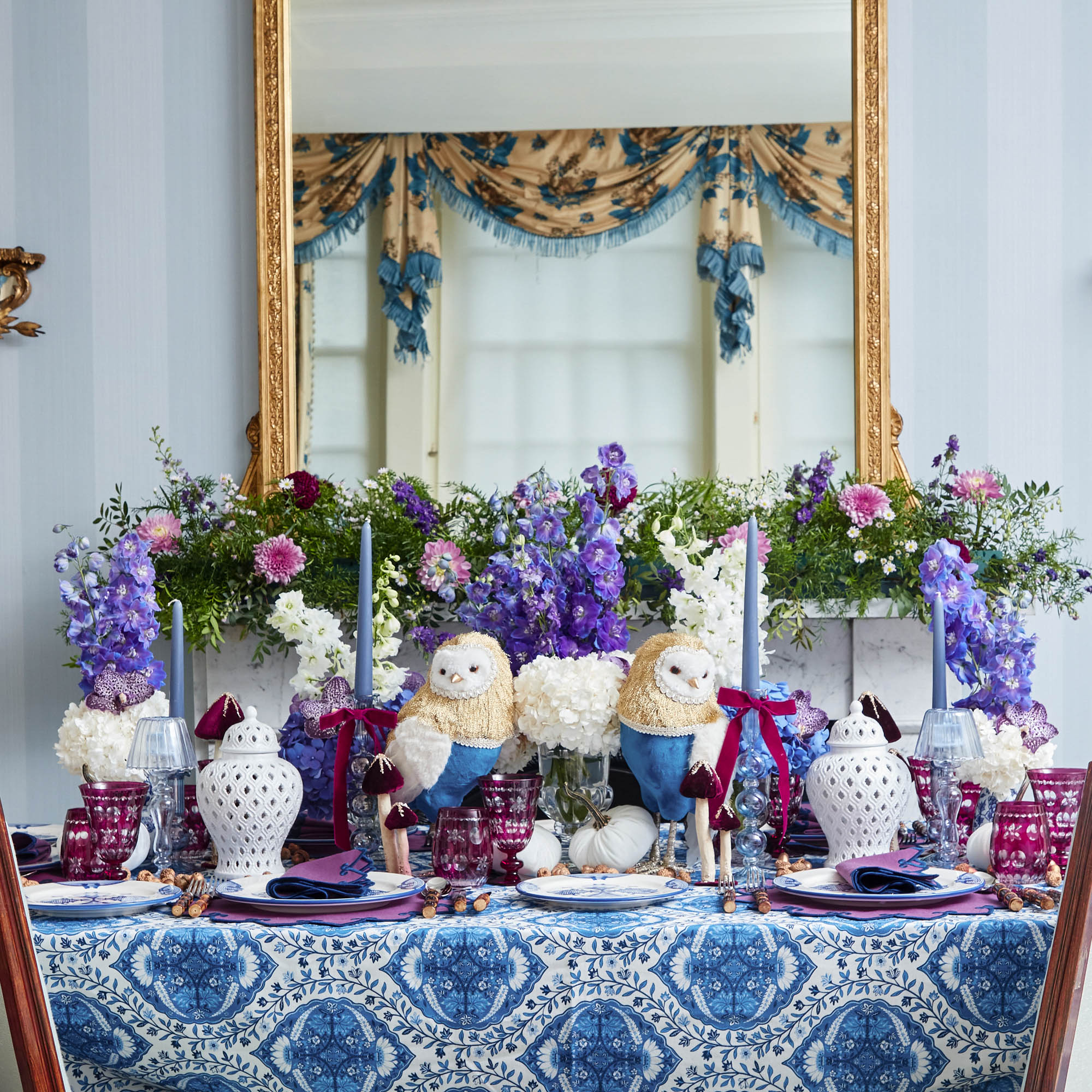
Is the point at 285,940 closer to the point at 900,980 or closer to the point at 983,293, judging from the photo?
the point at 900,980

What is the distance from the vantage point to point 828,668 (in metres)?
2.38

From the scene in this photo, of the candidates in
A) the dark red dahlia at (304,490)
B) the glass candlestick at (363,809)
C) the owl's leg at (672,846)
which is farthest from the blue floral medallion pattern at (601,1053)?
the dark red dahlia at (304,490)

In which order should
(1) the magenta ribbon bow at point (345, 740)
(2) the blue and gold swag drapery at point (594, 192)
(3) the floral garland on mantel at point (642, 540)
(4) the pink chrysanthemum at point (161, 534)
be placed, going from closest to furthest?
(1) the magenta ribbon bow at point (345, 740), (3) the floral garland on mantel at point (642, 540), (4) the pink chrysanthemum at point (161, 534), (2) the blue and gold swag drapery at point (594, 192)

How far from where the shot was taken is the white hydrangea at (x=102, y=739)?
5.10 ft

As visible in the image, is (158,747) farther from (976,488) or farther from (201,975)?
(976,488)

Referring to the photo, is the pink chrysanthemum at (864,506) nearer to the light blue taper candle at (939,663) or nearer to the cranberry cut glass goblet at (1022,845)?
the light blue taper candle at (939,663)

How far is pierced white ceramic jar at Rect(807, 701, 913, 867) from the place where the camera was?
1321mm

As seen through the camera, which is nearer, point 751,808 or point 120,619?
point 751,808

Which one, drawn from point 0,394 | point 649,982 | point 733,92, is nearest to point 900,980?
point 649,982

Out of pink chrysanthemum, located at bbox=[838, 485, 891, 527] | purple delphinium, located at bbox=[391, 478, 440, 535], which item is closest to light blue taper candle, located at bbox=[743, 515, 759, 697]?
pink chrysanthemum, located at bbox=[838, 485, 891, 527]

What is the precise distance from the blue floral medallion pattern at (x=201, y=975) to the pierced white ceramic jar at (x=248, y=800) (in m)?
0.21

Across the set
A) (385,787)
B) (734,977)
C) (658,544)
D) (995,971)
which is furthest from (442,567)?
(995,971)

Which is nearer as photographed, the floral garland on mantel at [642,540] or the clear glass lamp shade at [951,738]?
the clear glass lamp shade at [951,738]

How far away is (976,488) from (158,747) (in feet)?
5.36
